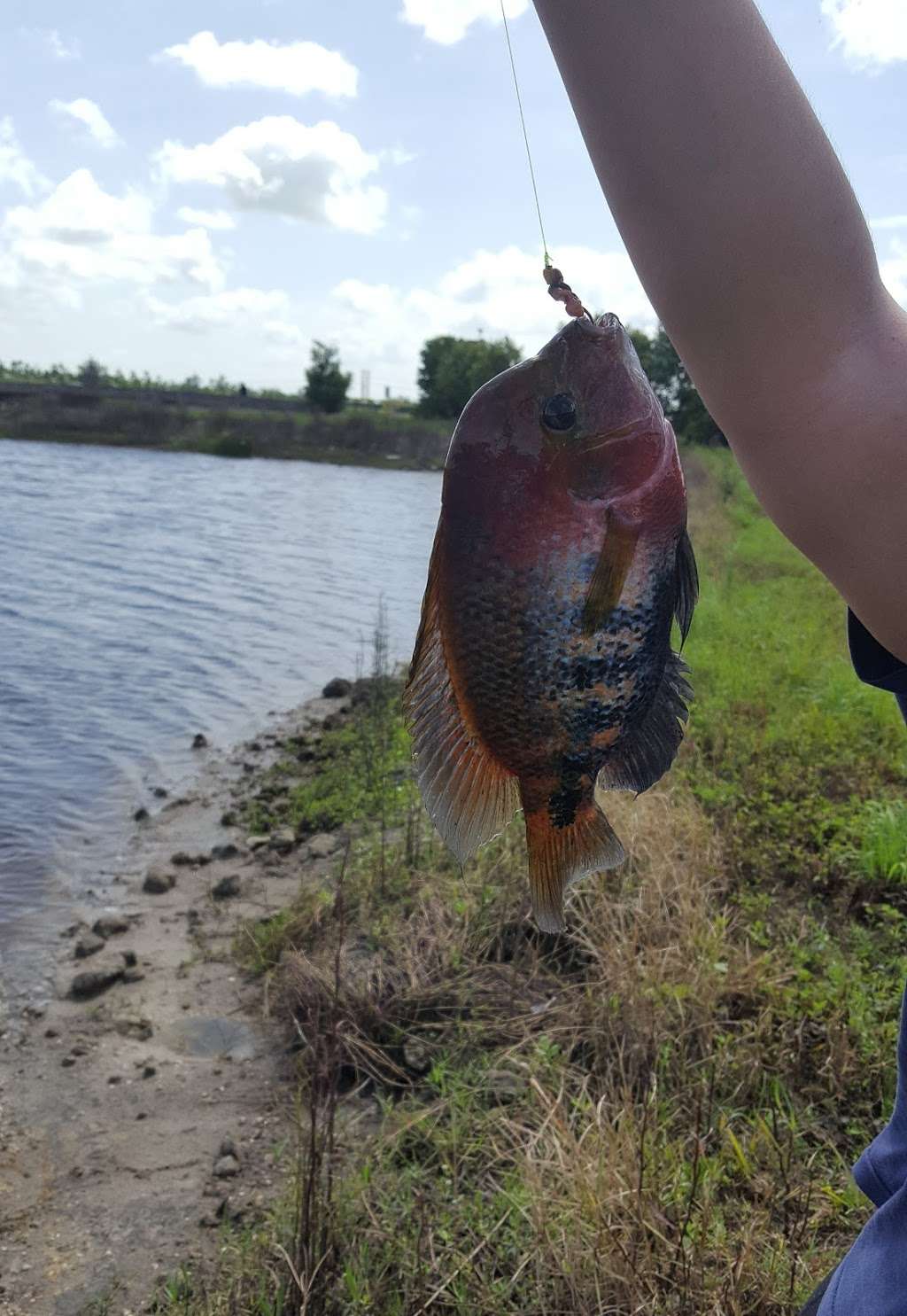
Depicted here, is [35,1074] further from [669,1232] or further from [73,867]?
[669,1232]

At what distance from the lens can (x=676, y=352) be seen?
3.24ft

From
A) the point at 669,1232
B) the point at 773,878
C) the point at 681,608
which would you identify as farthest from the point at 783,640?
the point at 681,608

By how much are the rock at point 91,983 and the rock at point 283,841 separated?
192cm

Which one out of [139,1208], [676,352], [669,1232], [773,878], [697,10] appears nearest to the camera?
[697,10]

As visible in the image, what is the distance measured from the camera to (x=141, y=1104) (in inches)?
195

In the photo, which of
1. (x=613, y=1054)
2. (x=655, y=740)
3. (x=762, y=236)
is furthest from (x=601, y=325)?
(x=613, y=1054)

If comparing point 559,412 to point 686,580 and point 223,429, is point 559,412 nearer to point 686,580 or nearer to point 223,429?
point 686,580

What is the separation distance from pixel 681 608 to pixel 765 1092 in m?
3.32

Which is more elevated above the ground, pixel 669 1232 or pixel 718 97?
pixel 718 97

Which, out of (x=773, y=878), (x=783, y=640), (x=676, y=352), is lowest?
(x=773, y=878)

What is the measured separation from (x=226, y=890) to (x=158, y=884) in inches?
24.2

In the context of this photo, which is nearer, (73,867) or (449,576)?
(449,576)

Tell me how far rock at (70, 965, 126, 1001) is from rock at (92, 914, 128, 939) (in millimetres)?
640

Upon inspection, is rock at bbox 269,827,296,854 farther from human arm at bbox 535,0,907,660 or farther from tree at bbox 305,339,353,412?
tree at bbox 305,339,353,412
